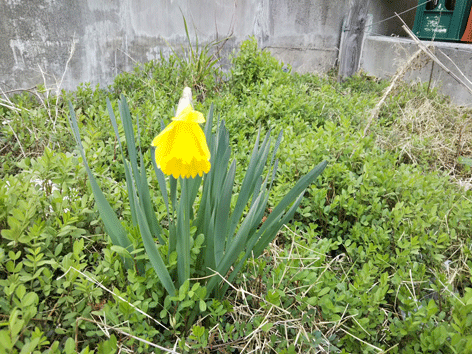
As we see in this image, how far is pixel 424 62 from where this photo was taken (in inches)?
178

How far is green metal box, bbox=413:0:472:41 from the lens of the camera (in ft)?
20.0

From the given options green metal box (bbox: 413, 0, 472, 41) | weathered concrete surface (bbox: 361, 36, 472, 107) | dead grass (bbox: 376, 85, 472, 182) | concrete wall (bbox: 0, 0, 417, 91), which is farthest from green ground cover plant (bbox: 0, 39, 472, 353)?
green metal box (bbox: 413, 0, 472, 41)

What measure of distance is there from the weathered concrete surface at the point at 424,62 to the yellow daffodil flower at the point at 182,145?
11.9 feet

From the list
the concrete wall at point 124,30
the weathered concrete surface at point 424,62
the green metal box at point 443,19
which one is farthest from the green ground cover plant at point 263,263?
the green metal box at point 443,19

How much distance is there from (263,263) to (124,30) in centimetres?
305

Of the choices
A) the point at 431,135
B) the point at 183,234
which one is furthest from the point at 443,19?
the point at 183,234

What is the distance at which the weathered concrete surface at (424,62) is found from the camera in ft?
14.5

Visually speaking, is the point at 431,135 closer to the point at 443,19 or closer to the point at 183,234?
the point at 183,234

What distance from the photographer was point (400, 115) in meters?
3.61

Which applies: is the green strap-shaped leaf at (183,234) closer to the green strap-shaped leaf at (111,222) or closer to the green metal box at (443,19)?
the green strap-shaped leaf at (111,222)

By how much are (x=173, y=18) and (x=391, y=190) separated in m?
3.21

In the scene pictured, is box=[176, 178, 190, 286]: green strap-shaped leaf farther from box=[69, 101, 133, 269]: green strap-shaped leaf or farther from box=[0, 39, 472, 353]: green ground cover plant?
box=[69, 101, 133, 269]: green strap-shaped leaf

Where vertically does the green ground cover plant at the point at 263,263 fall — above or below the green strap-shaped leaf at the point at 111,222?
below

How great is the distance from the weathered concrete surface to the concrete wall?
84cm
